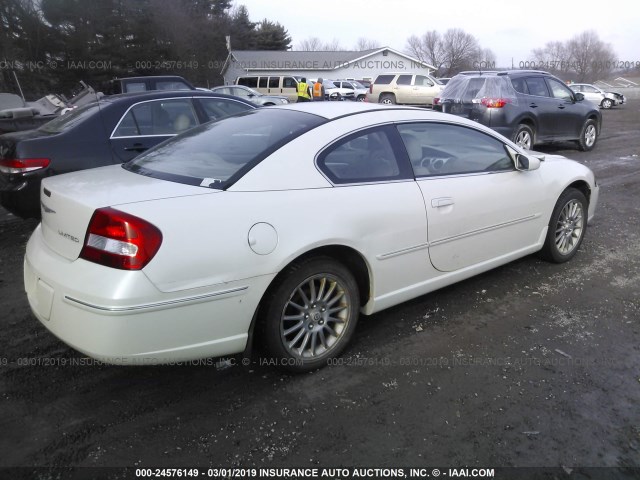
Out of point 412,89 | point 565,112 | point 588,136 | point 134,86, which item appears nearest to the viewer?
point 565,112

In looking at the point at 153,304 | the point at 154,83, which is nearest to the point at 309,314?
Answer: the point at 153,304

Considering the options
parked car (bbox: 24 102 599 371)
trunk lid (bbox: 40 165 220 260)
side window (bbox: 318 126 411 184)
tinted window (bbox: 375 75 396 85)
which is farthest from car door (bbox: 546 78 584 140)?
tinted window (bbox: 375 75 396 85)

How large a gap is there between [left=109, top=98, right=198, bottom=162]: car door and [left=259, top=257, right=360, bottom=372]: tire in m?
3.63

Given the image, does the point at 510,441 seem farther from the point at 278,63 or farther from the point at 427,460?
the point at 278,63

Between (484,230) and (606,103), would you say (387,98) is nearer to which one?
(606,103)

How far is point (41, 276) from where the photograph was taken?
2551 millimetres

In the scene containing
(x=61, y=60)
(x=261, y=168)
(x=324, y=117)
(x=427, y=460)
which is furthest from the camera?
(x=61, y=60)

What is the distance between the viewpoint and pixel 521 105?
1000 cm

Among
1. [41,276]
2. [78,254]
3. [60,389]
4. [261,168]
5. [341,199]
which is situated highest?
[261,168]

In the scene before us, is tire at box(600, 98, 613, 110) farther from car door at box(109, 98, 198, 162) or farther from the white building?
car door at box(109, 98, 198, 162)

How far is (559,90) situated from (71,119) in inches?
384

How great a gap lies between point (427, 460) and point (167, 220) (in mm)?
1636

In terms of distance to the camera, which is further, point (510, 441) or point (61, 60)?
point (61, 60)

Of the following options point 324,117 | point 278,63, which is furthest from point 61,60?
point 324,117
